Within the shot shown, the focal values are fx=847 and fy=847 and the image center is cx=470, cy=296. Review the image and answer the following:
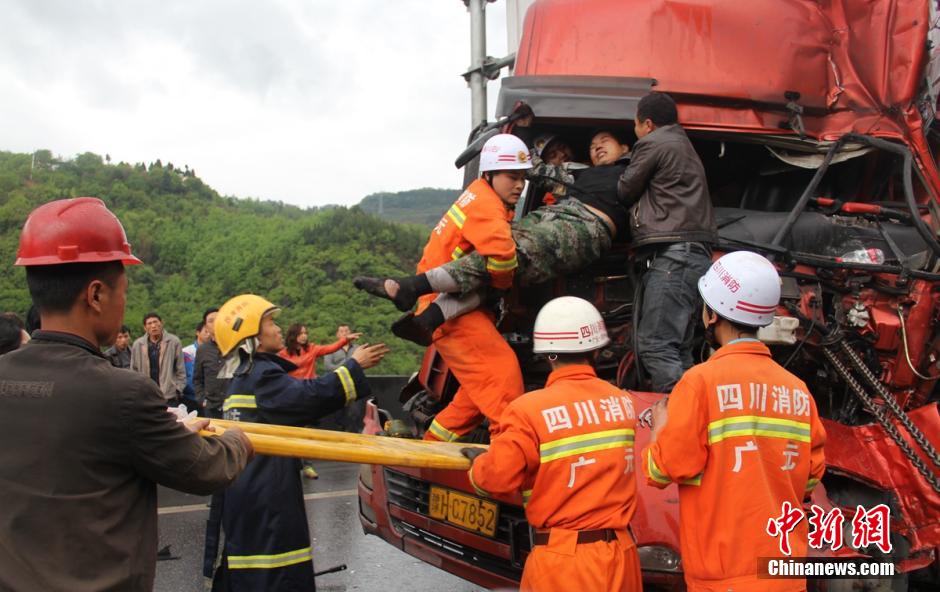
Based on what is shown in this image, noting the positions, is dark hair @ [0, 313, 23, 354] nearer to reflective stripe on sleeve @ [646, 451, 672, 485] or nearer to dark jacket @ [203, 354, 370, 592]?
dark jacket @ [203, 354, 370, 592]

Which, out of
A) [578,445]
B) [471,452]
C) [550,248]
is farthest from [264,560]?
[550,248]

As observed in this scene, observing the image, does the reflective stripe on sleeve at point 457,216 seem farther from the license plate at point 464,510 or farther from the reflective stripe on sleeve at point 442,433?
the license plate at point 464,510

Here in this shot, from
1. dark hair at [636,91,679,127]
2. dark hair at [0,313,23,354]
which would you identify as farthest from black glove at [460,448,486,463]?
dark hair at [0,313,23,354]

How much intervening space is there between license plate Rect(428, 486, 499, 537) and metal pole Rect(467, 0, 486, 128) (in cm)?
473

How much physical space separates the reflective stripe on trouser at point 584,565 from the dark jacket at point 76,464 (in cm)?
136

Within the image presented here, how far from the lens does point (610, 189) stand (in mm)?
4340

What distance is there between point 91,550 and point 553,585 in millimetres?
1549

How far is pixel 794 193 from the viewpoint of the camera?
15.9 feet

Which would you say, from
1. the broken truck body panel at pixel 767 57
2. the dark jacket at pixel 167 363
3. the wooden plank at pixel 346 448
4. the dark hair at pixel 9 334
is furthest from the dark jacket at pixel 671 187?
the dark jacket at pixel 167 363

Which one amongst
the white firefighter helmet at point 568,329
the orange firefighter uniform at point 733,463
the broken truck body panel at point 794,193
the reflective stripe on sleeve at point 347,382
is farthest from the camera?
the broken truck body panel at point 794,193

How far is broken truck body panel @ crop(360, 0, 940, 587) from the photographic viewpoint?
3850mm

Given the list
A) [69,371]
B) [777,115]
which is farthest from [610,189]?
[69,371]

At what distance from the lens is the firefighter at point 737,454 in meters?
2.64

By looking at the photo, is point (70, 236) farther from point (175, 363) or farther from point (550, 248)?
point (175, 363)
